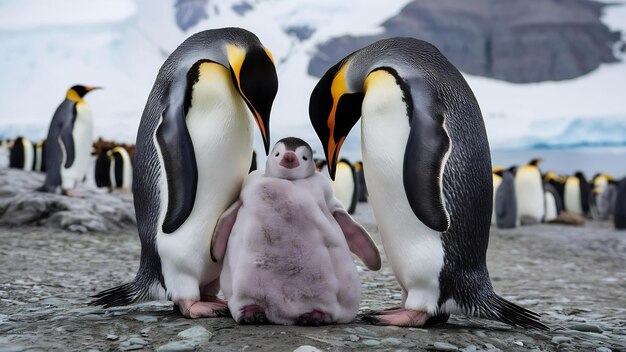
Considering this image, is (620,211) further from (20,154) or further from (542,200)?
(20,154)

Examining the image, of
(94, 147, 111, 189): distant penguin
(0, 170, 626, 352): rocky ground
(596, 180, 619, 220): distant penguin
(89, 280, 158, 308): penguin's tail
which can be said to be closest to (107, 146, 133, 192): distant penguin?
(94, 147, 111, 189): distant penguin

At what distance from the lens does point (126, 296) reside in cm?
211

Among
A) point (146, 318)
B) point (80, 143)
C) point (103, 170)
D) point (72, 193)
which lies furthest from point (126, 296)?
point (103, 170)

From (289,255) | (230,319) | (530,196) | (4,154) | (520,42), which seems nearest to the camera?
(289,255)

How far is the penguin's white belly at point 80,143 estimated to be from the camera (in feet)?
22.7

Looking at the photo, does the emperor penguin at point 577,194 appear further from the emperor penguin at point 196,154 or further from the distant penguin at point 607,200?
the emperor penguin at point 196,154

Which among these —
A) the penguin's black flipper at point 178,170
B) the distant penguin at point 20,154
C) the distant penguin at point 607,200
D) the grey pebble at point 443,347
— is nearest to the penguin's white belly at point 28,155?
the distant penguin at point 20,154

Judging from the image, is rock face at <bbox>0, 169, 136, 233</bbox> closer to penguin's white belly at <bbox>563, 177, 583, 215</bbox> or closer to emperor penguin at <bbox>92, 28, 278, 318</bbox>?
emperor penguin at <bbox>92, 28, 278, 318</bbox>

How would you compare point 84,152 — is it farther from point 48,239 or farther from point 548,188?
point 548,188

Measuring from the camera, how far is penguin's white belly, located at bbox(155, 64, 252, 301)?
1978mm

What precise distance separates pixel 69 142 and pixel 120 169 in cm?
253

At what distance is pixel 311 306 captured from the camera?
6.04ft

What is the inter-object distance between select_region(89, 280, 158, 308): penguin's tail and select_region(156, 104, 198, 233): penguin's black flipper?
248mm

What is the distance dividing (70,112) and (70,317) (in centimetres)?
527
